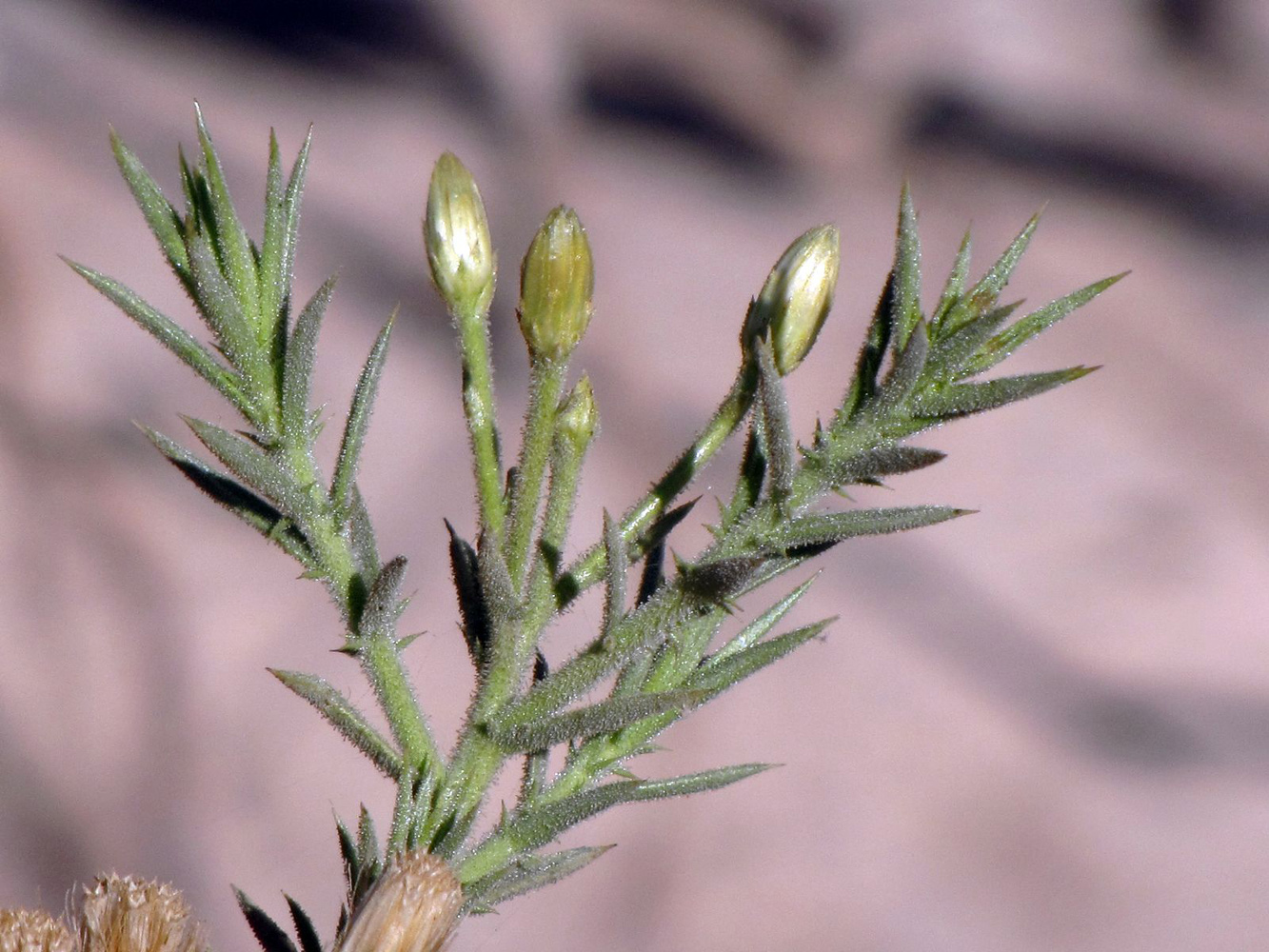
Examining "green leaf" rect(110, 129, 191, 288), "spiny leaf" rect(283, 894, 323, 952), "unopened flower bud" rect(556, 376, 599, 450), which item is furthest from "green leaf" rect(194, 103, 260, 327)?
"spiny leaf" rect(283, 894, 323, 952)

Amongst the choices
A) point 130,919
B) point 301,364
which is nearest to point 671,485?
point 301,364

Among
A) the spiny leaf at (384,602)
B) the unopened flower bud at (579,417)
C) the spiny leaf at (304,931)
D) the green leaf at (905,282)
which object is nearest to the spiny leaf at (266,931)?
the spiny leaf at (304,931)

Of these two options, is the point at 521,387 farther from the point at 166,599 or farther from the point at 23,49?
the point at 23,49

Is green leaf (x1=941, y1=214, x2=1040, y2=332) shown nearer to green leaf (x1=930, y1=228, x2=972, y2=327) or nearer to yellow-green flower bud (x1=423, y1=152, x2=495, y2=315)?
green leaf (x1=930, y1=228, x2=972, y2=327)

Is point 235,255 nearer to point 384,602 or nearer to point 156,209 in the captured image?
point 156,209

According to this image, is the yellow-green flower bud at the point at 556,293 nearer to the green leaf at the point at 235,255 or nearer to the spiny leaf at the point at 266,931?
the green leaf at the point at 235,255

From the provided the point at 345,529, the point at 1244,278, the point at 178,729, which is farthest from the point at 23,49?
the point at 1244,278
